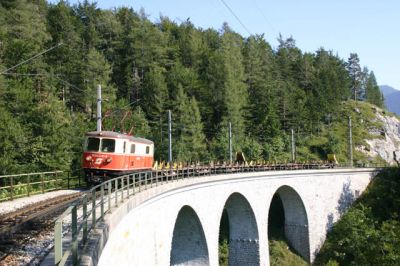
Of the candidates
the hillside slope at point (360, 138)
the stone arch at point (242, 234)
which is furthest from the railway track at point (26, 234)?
the hillside slope at point (360, 138)

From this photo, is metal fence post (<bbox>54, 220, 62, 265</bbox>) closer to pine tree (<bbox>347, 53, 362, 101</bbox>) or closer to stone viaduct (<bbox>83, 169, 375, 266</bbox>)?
stone viaduct (<bbox>83, 169, 375, 266</bbox>)

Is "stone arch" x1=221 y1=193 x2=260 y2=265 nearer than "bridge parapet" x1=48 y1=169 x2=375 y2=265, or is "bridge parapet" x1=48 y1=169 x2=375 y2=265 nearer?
"bridge parapet" x1=48 y1=169 x2=375 y2=265

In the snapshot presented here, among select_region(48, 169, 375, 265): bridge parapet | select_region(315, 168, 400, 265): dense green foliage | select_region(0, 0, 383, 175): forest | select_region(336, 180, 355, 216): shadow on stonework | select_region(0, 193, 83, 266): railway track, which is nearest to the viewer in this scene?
select_region(0, 193, 83, 266): railway track

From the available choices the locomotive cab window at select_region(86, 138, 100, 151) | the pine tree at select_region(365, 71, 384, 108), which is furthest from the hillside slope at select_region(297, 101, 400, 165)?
the locomotive cab window at select_region(86, 138, 100, 151)

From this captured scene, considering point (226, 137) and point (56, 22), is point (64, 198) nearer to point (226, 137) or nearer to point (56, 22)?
point (226, 137)

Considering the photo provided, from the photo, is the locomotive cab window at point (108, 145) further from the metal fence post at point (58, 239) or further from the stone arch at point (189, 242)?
the metal fence post at point (58, 239)

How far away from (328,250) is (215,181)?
20908 millimetres

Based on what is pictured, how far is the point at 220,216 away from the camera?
27109 mm

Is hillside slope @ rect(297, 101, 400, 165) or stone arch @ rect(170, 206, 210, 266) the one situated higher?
hillside slope @ rect(297, 101, 400, 165)

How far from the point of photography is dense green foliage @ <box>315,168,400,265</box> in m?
34.5

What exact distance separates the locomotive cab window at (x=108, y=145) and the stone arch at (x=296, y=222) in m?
22.4

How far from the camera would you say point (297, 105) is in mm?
87875

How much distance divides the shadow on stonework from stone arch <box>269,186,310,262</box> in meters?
6.47

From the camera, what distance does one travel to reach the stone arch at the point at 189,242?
962 inches
